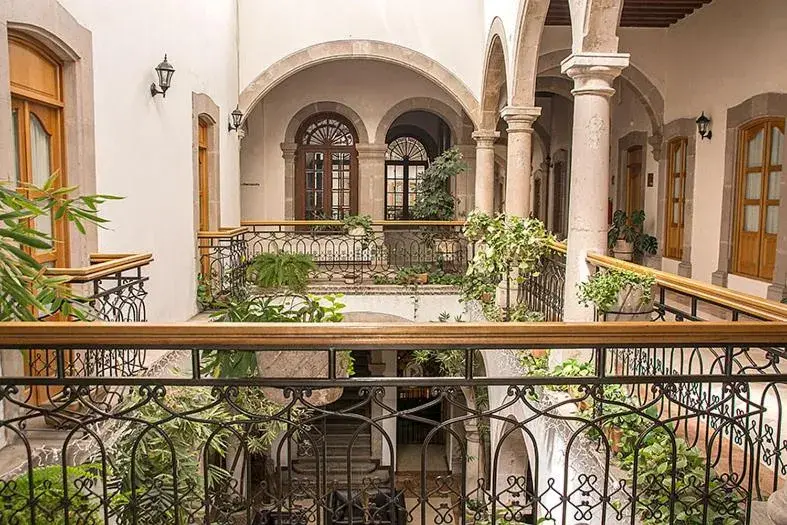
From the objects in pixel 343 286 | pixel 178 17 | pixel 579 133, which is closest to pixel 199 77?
pixel 178 17

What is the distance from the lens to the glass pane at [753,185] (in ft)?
27.8

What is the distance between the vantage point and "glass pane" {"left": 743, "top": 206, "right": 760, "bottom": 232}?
8.52 m

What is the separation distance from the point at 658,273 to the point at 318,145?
34.1ft

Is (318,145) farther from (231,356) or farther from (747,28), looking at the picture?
(231,356)

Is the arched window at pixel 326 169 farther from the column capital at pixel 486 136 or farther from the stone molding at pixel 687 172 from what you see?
the stone molding at pixel 687 172

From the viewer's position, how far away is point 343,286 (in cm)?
1069

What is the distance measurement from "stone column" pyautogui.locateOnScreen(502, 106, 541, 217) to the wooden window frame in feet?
10.5

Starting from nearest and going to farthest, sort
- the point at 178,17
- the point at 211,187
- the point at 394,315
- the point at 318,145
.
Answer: the point at 178,17 < the point at 211,187 < the point at 394,315 < the point at 318,145

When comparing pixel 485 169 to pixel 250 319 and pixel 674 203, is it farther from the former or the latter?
pixel 250 319

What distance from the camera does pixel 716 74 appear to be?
9336 millimetres

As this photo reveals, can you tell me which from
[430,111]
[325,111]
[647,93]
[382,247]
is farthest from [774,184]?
[325,111]

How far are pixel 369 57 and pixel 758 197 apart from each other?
620 centimetres

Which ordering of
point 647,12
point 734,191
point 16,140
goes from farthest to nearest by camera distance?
1. point 647,12
2. point 734,191
3. point 16,140

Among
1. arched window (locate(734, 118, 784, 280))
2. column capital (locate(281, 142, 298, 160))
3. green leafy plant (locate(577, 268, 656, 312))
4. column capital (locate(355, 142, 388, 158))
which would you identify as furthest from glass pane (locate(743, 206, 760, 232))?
column capital (locate(281, 142, 298, 160))
